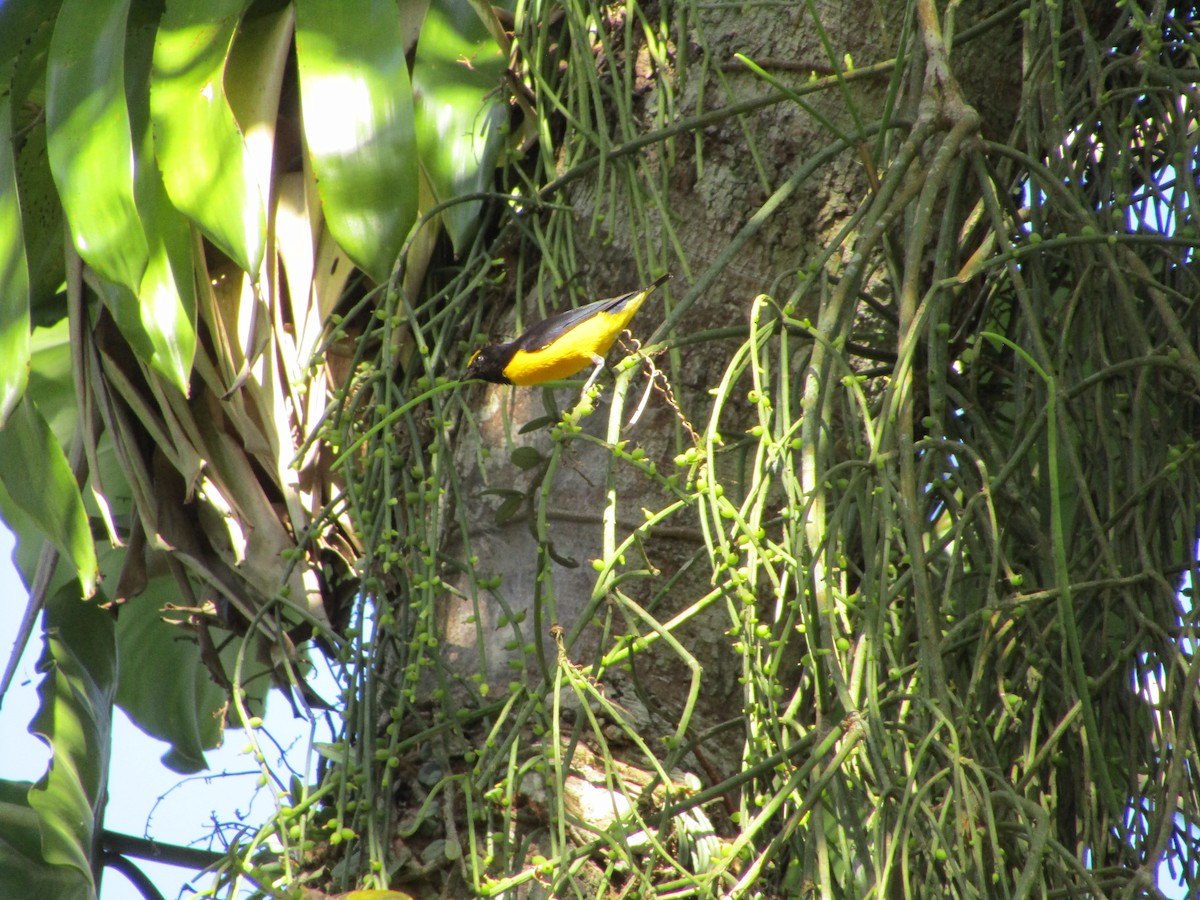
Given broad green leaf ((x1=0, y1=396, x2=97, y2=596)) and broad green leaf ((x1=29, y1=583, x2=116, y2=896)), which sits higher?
broad green leaf ((x1=0, y1=396, x2=97, y2=596))

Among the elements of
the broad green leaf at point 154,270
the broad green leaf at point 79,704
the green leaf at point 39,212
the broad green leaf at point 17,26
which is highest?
the broad green leaf at point 17,26

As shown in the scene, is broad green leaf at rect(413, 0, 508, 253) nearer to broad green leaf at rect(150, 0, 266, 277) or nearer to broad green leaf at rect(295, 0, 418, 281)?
broad green leaf at rect(295, 0, 418, 281)

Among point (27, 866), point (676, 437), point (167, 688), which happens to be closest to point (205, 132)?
point (676, 437)

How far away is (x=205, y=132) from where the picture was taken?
48.6 inches

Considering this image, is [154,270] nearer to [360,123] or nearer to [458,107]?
[360,123]

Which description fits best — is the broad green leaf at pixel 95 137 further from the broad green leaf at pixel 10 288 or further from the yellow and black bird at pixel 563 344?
the yellow and black bird at pixel 563 344

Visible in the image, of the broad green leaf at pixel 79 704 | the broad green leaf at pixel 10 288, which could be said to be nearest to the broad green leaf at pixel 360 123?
the broad green leaf at pixel 10 288

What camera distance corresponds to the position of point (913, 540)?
2.77 ft

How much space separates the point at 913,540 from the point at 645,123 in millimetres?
600

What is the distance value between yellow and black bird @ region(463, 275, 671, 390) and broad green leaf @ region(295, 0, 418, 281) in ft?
0.57

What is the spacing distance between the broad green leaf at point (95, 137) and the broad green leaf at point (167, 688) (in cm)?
79

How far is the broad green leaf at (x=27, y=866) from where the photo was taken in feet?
4.46

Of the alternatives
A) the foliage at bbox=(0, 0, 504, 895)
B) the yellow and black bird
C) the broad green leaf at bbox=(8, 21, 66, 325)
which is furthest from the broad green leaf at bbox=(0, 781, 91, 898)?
the yellow and black bird

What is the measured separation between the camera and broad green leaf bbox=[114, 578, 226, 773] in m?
1.85
